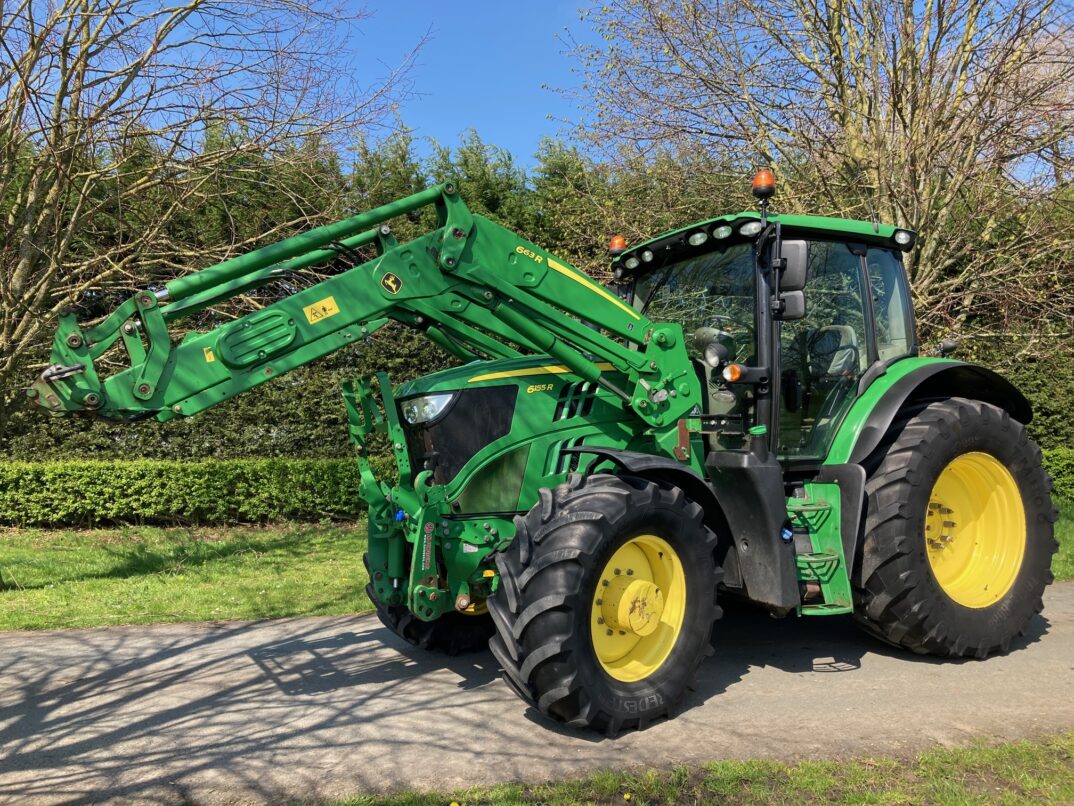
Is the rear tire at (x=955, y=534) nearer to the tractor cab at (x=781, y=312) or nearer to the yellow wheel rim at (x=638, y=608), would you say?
the tractor cab at (x=781, y=312)

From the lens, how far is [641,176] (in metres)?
10.8

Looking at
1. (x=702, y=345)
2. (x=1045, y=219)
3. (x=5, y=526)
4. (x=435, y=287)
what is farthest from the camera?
(x=5, y=526)

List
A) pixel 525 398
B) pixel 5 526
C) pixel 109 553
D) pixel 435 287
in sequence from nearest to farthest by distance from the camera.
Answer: pixel 435 287
pixel 525 398
pixel 109 553
pixel 5 526

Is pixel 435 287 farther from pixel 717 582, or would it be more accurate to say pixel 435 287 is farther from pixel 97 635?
pixel 97 635

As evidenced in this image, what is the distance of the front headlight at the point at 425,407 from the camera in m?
4.12

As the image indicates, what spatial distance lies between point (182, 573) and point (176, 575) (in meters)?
0.11

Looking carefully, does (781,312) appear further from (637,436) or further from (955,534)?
(955,534)

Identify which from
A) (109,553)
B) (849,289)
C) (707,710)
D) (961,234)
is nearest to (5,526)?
(109,553)

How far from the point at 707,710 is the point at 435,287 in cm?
253

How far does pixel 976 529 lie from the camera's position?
503 cm

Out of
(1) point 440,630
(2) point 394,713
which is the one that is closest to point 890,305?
(1) point 440,630

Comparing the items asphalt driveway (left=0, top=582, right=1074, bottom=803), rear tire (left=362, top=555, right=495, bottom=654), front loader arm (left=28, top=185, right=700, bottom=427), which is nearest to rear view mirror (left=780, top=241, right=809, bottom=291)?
front loader arm (left=28, top=185, right=700, bottom=427)

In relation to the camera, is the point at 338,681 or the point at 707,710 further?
the point at 338,681

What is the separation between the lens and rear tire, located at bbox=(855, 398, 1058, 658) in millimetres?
4340
